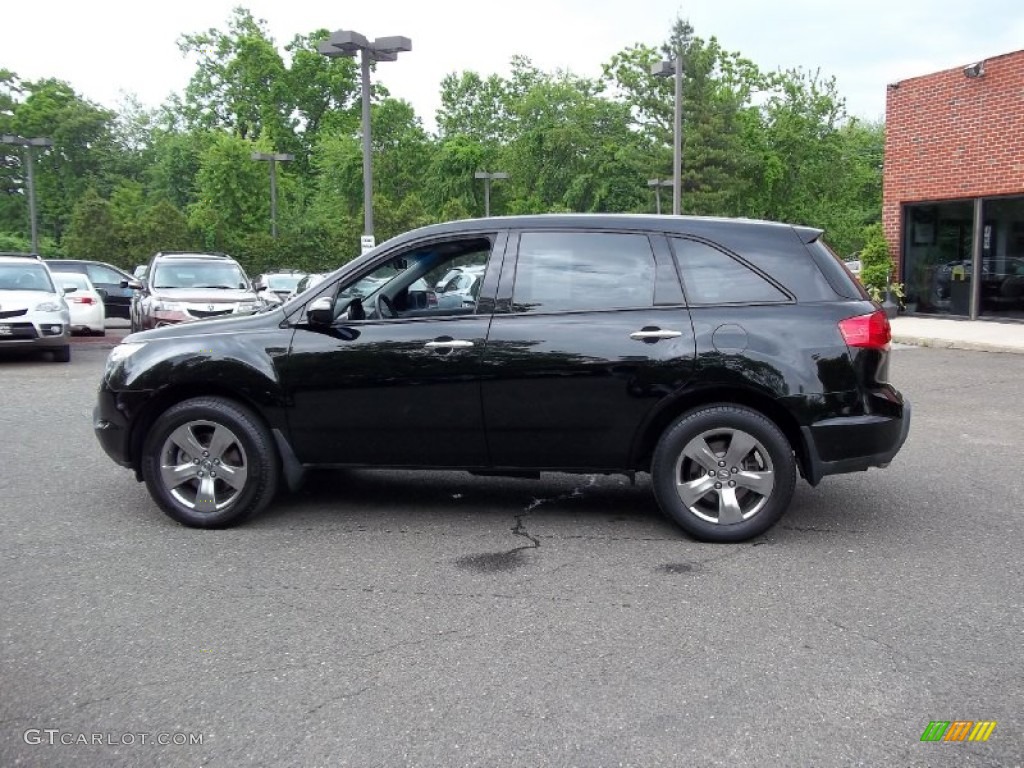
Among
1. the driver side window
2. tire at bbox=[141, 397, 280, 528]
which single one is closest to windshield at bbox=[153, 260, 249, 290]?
tire at bbox=[141, 397, 280, 528]

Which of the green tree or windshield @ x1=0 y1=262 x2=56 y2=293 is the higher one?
the green tree

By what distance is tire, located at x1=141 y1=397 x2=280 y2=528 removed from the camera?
545 cm

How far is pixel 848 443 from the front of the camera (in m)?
5.11

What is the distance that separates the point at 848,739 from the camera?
10.2 ft

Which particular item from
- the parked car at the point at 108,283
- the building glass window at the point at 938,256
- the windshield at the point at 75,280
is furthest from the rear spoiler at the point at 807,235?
the parked car at the point at 108,283

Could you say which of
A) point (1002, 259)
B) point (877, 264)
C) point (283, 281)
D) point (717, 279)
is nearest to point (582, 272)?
point (717, 279)

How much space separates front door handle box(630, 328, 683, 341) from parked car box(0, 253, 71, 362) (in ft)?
37.7

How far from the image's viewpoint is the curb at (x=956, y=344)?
577 inches

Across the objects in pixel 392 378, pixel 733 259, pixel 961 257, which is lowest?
pixel 392 378

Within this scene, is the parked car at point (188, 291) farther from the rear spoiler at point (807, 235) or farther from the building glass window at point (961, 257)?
the building glass window at point (961, 257)

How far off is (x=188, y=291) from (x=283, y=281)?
407 inches

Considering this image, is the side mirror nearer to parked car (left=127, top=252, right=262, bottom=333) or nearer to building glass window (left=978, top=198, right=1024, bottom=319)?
parked car (left=127, top=252, right=262, bottom=333)

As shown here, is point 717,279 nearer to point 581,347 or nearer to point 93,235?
point 581,347

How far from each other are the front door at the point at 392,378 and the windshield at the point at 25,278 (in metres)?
10.9
